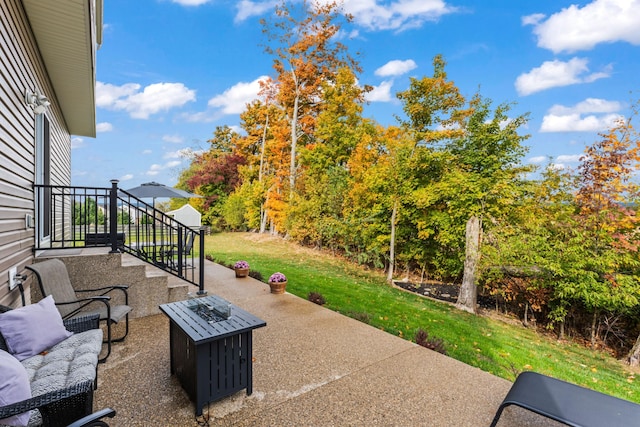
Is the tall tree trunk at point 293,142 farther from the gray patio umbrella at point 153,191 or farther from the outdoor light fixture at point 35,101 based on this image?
the outdoor light fixture at point 35,101

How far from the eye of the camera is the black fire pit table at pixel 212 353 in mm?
2229

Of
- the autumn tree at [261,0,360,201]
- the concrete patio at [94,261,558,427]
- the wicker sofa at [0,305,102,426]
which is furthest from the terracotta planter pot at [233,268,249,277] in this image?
the autumn tree at [261,0,360,201]

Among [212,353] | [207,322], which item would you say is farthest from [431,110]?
[212,353]

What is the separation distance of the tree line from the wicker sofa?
264 inches

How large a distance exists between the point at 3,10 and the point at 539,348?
7.99 metres

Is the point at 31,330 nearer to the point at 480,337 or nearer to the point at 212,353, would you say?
the point at 212,353

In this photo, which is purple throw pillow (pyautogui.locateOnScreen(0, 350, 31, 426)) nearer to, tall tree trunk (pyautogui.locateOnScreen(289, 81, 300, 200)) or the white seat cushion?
the white seat cushion

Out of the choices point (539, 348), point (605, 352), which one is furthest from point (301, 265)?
point (605, 352)

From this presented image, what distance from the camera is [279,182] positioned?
1609 centimetres

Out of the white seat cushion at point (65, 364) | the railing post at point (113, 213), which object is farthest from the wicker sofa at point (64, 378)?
the railing post at point (113, 213)

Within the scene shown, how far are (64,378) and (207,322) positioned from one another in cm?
92

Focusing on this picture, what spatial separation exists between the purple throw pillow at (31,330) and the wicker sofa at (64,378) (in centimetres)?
5

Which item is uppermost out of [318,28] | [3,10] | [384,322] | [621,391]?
[318,28]

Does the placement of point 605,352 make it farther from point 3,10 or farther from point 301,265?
point 3,10
